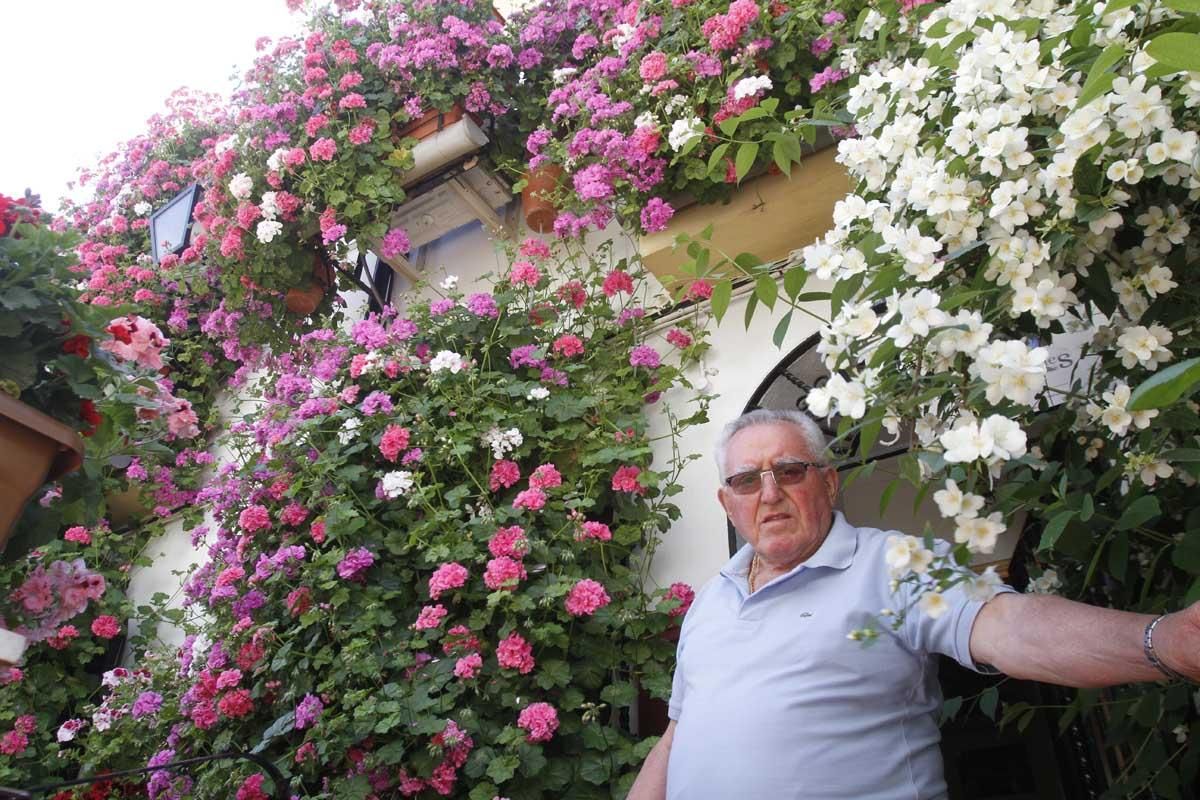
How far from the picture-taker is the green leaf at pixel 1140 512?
1300 millimetres

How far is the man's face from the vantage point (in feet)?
6.72

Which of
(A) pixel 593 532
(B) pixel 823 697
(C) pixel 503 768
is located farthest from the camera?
(A) pixel 593 532

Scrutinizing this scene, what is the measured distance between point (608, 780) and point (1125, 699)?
52.2 inches

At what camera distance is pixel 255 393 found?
399cm

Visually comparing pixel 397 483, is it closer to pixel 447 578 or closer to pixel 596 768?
pixel 447 578

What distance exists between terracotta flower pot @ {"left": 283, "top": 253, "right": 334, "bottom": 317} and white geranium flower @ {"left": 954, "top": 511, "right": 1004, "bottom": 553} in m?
3.67

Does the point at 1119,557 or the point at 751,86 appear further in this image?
the point at 751,86

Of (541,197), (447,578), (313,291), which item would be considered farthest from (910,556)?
(313,291)

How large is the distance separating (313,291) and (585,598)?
2435mm

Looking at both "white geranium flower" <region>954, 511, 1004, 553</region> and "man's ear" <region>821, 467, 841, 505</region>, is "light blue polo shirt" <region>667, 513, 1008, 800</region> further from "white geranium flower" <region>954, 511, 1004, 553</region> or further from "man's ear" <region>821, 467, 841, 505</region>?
"white geranium flower" <region>954, 511, 1004, 553</region>

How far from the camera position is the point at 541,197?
363 centimetres

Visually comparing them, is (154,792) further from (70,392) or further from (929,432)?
(929,432)

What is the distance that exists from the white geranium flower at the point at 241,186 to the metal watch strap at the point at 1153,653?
12.9 ft

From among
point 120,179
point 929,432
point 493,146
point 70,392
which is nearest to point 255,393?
point 493,146
